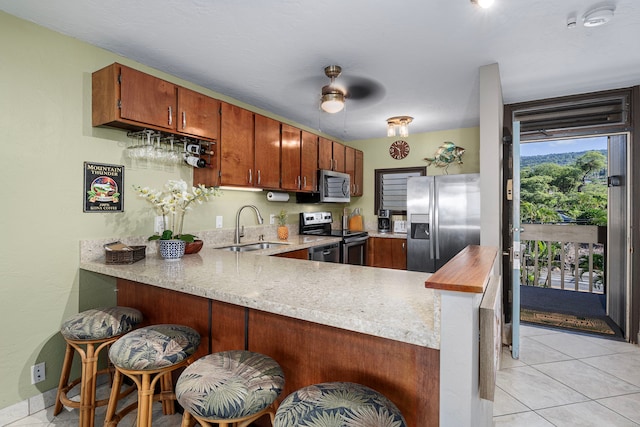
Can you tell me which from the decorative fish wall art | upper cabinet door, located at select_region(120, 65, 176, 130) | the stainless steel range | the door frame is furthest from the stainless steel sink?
the decorative fish wall art

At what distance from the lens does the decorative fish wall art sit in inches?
175

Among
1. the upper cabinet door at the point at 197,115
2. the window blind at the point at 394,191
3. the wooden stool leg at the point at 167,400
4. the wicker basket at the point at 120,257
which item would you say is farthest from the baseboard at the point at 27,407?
the window blind at the point at 394,191

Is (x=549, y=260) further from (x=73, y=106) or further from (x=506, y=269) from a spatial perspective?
(x=73, y=106)

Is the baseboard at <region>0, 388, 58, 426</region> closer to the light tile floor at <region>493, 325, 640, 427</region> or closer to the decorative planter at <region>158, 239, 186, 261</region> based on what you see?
the decorative planter at <region>158, 239, 186, 261</region>

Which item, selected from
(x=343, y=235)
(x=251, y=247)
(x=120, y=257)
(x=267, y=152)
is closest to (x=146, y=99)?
(x=120, y=257)

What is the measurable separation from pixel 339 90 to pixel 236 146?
1.06m

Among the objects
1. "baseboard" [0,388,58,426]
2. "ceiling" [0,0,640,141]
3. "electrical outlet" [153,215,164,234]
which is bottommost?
"baseboard" [0,388,58,426]

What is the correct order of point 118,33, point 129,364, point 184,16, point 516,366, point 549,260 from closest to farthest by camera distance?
point 129,364
point 184,16
point 118,33
point 516,366
point 549,260

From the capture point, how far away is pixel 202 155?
280 cm

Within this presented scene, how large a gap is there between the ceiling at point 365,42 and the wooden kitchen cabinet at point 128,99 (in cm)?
24

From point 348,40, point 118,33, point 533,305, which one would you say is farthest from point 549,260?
point 118,33

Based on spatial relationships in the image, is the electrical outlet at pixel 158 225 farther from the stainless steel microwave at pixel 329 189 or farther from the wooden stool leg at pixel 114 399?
the stainless steel microwave at pixel 329 189

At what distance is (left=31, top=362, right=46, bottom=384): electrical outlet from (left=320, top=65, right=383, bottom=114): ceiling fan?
270cm

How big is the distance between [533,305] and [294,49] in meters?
4.36
